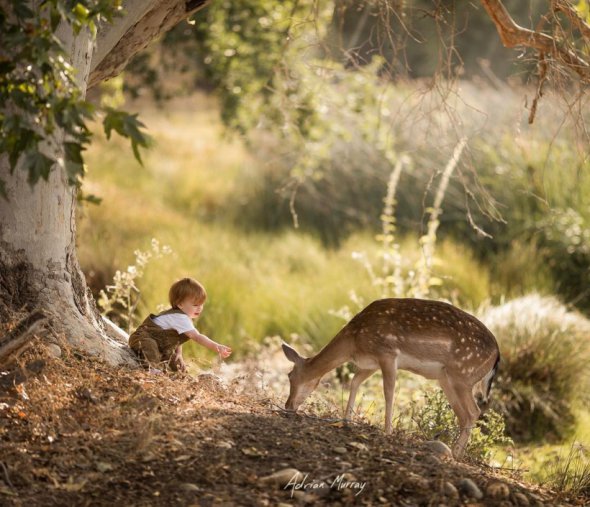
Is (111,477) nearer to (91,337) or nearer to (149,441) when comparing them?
(149,441)

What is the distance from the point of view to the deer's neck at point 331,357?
5875 millimetres

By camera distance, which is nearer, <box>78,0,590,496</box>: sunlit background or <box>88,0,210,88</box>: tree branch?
<box>88,0,210,88</box>: tree branch

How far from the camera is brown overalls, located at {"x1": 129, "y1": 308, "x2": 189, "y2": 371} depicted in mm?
5660

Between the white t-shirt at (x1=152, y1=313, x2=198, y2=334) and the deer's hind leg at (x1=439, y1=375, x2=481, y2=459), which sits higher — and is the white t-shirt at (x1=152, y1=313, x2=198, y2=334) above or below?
above

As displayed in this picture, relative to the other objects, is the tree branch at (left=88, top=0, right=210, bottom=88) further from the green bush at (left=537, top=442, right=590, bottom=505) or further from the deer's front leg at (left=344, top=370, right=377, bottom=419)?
the green bush at (left=537, top=442, right=590, bottom=505)

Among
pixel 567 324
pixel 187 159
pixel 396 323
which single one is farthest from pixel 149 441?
pixel 187 159

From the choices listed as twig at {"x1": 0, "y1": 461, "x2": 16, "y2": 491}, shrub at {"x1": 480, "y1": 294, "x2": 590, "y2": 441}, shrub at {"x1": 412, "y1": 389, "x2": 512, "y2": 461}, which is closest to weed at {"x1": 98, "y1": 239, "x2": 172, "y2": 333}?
shrub at {"x1": 412, "y1": 389, "x2": 512, "y2": 461}

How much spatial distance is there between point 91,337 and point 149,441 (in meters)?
1.24

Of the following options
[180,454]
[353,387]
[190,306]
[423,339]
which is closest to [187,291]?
[190,306]

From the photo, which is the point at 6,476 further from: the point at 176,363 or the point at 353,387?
the point at 353,387

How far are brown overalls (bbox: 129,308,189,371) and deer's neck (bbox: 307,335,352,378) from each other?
81 centimetres

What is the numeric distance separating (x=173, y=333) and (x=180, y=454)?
1.48 m
